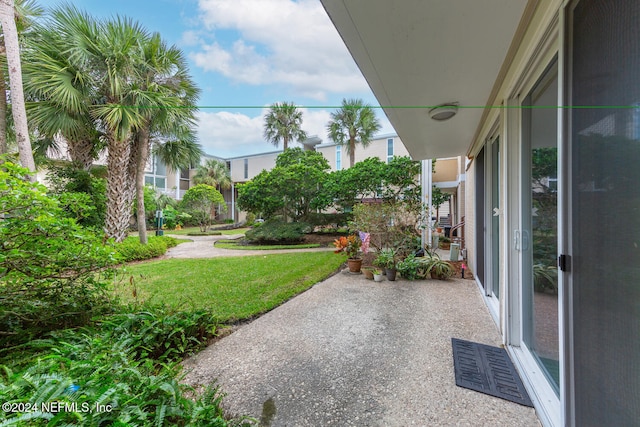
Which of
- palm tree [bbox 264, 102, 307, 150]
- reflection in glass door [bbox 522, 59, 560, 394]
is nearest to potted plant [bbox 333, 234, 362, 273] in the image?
reflection in glass door [bbox 522, 59, 560, 394]

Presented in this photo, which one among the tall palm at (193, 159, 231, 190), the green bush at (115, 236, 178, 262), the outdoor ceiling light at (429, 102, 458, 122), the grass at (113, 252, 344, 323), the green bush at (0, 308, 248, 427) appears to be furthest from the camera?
the tall palm at (193, 159, 231, 190)

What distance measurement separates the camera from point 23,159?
4172mm

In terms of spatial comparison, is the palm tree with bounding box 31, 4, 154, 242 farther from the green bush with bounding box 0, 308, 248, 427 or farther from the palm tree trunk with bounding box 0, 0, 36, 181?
the green bush with bounding box 0, 308, 248, 427

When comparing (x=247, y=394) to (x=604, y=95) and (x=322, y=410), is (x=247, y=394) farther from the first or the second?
(x=604, y=95)

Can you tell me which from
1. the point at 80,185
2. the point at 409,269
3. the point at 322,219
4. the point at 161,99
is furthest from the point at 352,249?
the point at 80,185

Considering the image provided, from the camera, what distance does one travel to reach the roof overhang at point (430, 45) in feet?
4.90

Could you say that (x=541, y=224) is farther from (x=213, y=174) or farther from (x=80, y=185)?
(x=213, y=174)

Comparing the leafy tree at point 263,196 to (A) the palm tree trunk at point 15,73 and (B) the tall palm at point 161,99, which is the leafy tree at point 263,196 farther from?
(A) the palm tree trunk at point 15,73

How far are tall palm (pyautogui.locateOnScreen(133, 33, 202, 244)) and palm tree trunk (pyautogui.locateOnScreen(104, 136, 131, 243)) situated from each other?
22.2 inches

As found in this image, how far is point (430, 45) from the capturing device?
70.8 inches

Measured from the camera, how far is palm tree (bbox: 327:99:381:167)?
1412 cm

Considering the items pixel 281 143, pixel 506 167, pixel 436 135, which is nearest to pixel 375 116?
pixel 281 143

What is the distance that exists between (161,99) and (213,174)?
1653 centimetres

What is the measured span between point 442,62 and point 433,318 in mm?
2673
